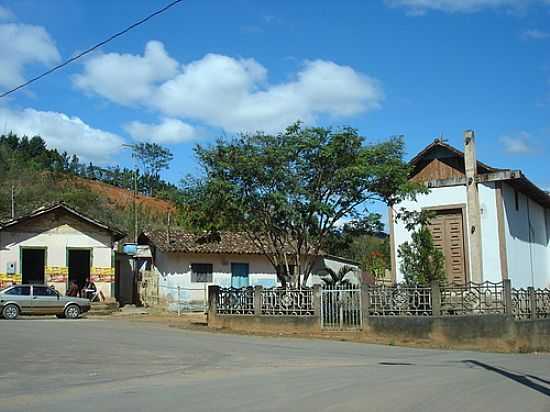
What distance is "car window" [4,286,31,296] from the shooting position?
29761 millimetres

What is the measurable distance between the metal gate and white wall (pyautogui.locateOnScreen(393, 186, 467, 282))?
3.81 meters

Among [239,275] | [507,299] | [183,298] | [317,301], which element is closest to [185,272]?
[183,298]

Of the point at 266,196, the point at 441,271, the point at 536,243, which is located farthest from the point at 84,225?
the point at 536,243

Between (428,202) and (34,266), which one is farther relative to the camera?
(34,266)

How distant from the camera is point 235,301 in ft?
84.1

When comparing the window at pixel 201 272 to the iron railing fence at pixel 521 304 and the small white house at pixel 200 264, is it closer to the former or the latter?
the small white house at pixel 200 264

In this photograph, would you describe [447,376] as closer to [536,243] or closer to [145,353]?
[145,353]

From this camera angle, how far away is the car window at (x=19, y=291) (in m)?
29.8

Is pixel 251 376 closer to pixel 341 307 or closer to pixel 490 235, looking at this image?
pixel 341 307

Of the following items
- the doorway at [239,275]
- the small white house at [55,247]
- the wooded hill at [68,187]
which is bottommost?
the doorway at [239,275]

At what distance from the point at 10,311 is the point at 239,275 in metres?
15.3

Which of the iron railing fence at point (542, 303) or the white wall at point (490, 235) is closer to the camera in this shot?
the iron railing fence at point (542, 303)

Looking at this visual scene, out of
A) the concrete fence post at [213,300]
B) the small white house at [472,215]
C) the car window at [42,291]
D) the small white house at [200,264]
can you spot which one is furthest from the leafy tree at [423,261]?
the car window at [42,291]

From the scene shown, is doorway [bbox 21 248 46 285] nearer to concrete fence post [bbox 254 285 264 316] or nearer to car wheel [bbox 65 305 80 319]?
car wheel [bbox 65 305 80 319]
